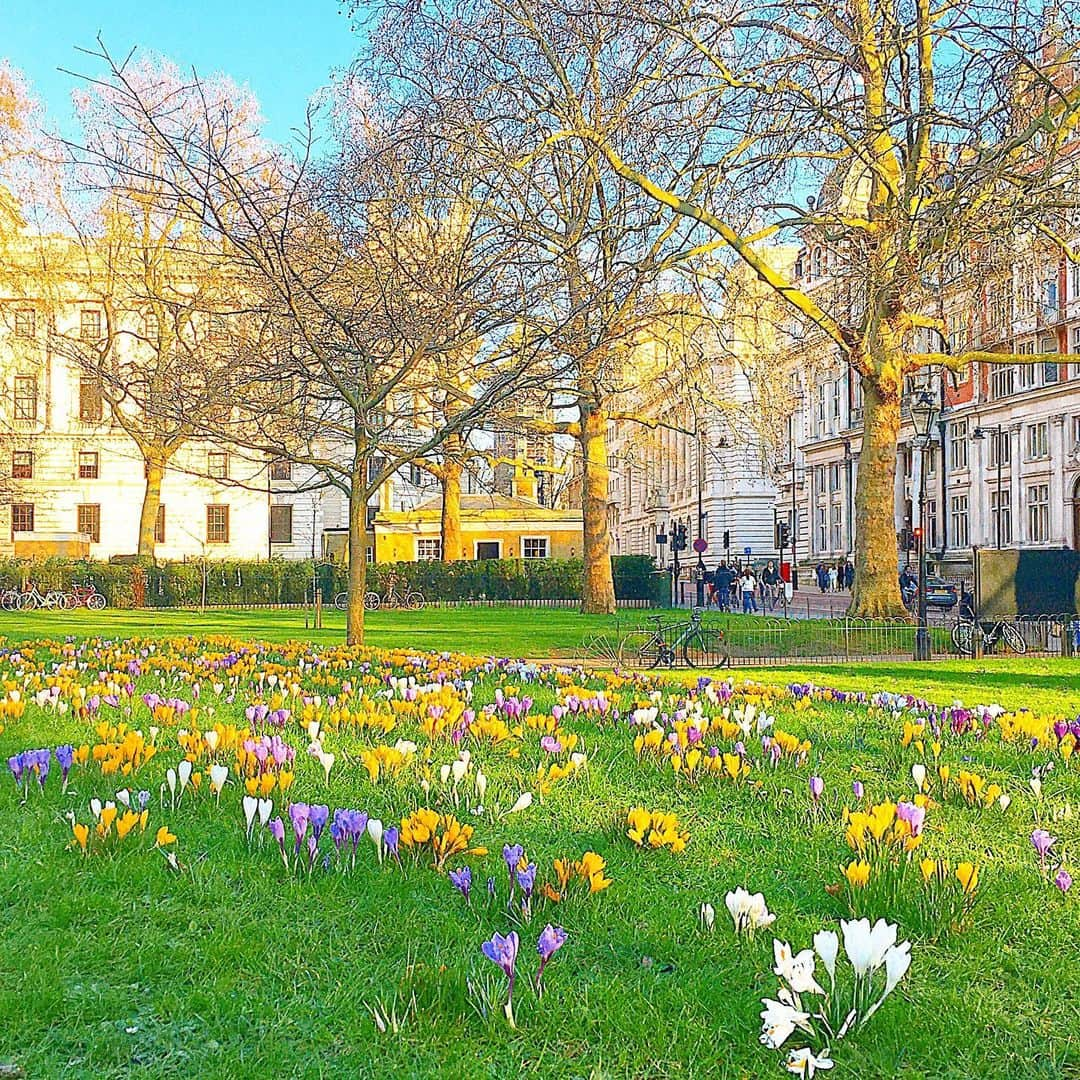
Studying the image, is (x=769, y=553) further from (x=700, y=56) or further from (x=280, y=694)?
(x=280, y=694)

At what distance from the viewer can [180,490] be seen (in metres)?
65.4

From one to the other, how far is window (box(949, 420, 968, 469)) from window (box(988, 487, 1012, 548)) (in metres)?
4.51

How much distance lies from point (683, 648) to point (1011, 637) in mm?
7014

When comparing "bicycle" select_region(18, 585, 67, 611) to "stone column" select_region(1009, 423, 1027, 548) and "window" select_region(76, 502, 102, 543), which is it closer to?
"window" select_region(76, 502, 102, 543)

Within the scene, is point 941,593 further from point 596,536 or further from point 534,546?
point 534,546

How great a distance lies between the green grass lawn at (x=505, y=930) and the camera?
2.68 meters

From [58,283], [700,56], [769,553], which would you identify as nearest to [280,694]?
[700,56]

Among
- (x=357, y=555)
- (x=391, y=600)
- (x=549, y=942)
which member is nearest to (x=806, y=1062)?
(x=549, y=942)

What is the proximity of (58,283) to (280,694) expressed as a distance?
3562 centimetres

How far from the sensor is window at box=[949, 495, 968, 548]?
72250 mm

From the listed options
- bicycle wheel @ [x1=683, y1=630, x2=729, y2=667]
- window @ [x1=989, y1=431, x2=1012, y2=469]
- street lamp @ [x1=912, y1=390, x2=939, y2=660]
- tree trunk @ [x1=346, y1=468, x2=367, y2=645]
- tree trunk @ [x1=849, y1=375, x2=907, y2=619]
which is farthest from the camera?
window @ [x1=989, y1=431, x2=1012, y2=469]

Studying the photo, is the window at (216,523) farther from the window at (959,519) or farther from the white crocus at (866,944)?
the white crocus at (866,944)

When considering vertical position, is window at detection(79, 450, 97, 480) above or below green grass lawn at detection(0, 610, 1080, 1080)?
above

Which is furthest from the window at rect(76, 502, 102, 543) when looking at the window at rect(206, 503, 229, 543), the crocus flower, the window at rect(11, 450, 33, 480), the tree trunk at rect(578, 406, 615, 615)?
the crocus flower
